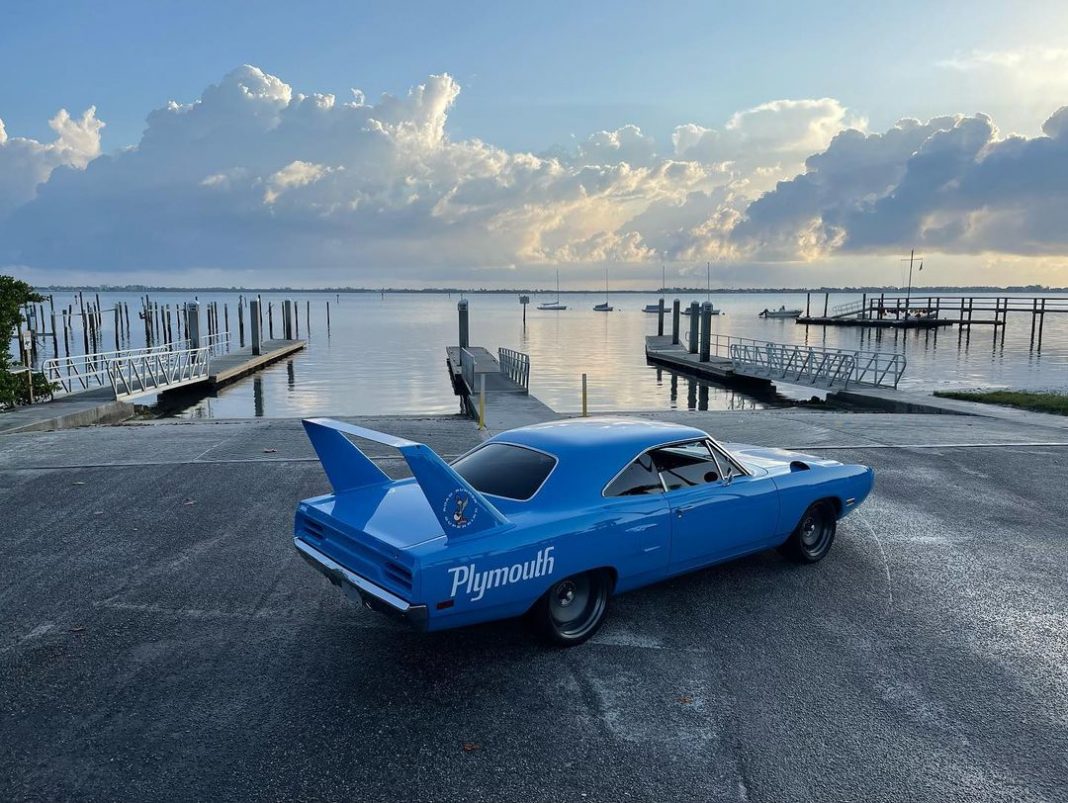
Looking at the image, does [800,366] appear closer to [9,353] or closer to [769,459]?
[769,459]

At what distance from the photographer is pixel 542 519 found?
473 cm

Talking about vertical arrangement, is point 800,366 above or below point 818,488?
below

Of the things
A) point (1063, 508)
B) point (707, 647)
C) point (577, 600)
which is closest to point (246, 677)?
point (577, 600)

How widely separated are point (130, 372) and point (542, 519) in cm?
2469

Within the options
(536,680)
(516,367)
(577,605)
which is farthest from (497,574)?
(516,367)

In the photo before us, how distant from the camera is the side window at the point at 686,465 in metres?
5.55

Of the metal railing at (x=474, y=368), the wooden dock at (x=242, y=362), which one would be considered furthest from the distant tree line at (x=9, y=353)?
the wooden dock at (x=242, y=362)

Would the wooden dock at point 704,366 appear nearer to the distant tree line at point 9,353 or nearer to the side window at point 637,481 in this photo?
the distant tree line at point 9,353

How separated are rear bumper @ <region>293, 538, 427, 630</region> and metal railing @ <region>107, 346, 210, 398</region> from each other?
786 inches

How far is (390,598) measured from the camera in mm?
4332

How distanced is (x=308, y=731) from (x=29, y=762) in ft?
4.49

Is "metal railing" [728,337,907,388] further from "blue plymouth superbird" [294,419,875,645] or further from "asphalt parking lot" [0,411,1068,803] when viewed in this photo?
"blue plymouth superbird" [294,419,875,645]

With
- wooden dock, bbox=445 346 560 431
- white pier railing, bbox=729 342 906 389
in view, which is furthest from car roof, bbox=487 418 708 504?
white pier railing, bbox=729 342 906 389

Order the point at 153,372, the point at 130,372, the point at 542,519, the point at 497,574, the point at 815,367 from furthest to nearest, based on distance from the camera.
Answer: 1. the point at 815,367
2. the point at 153,372
3. the point at 130,372
4. the point at 542,519
5. the point at 497,574
